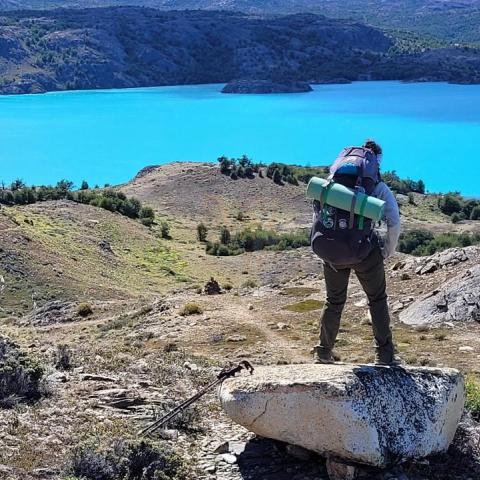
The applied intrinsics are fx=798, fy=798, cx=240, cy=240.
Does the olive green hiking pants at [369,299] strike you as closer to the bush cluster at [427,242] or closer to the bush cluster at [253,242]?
the bush cluster at [427,242]

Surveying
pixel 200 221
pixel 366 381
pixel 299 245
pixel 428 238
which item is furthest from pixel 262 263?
pixel 366 381

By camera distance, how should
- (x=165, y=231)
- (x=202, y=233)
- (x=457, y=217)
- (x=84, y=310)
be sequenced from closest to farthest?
(x=84, y=310)
(x=165, y=231)
(x=202, y=233)
(x=457, y=217)

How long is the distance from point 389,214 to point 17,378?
279 centimetres

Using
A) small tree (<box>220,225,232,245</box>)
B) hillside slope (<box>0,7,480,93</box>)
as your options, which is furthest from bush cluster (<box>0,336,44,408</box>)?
hillside slope (<box>0,7,480,93</box>)

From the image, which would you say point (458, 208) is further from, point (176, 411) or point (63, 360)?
point (176, 411)

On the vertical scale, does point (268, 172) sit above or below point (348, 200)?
below

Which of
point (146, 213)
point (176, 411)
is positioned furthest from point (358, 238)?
point (146, 213)

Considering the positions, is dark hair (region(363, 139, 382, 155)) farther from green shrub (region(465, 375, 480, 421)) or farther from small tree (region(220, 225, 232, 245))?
small tree (region(220, 225, 232, 245))

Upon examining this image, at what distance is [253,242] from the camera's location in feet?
100

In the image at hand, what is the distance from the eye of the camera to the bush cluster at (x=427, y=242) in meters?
26.0

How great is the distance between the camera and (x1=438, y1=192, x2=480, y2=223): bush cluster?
123 ft

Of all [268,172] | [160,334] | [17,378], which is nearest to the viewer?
[17,378]

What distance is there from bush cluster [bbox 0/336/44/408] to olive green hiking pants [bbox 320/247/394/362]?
2036mm

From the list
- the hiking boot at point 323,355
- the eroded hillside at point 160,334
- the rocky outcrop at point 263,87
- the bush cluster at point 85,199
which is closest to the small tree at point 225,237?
the eroded hillside at point 160,334
